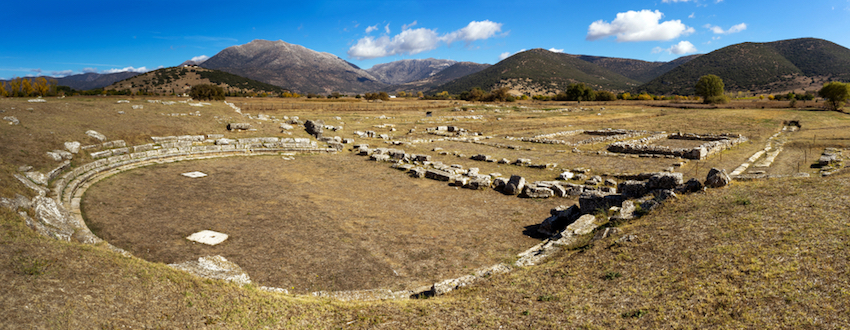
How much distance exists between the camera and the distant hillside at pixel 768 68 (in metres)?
99.4

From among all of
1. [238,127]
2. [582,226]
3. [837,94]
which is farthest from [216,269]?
[837,94]

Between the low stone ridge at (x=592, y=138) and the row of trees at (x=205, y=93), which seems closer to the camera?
the low stone ridge at (x=592, y=138)

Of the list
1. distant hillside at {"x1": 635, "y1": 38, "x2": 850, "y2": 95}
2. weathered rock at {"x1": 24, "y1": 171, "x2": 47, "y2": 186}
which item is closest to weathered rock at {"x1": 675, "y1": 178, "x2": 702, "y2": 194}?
weathered rock at {"x1": 24, "y1": 171, "x2": 47, "y2": 186}

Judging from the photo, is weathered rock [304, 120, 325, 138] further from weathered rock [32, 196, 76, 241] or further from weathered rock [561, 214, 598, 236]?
weathered rock [561, 214, 598, 236]

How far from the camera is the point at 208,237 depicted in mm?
9969

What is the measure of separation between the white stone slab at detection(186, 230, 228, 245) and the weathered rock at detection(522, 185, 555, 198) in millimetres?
10725

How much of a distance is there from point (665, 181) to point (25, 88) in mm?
61034

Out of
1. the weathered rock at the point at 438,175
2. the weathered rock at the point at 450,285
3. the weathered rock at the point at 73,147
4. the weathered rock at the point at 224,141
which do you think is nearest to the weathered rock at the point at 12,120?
the weathered rock at the point at 73,147

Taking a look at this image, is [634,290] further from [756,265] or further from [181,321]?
[181,321]

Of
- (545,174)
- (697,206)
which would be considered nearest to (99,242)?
(697,206)

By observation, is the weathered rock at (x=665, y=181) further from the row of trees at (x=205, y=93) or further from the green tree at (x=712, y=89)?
the green tree at (x=712, y=89)

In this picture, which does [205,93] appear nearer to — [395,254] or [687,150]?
[395,254]

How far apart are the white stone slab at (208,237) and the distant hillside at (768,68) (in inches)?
4990

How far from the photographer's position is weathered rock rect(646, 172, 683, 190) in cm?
1106
